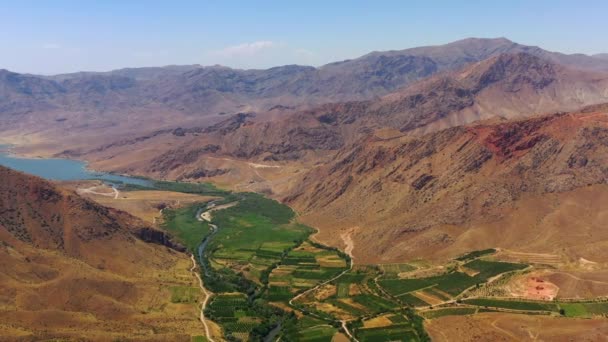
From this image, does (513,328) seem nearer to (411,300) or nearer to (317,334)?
(411,300)

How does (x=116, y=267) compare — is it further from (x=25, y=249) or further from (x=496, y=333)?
(x=496, y=333)

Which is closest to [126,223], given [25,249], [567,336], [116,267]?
[116,267]

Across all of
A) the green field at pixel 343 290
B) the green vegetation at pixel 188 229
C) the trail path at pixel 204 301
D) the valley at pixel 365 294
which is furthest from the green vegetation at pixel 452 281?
the green vegetation at pixel 188 229

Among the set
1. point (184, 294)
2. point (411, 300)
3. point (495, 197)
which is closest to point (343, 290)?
point (411, 300)

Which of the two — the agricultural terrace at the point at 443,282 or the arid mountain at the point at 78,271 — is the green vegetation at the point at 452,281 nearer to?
the agricultural terrace at the point at 443,282

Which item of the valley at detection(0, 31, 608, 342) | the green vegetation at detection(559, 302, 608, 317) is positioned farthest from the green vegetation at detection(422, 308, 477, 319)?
the green vegetation at detection(559, 302, 608, 317)
